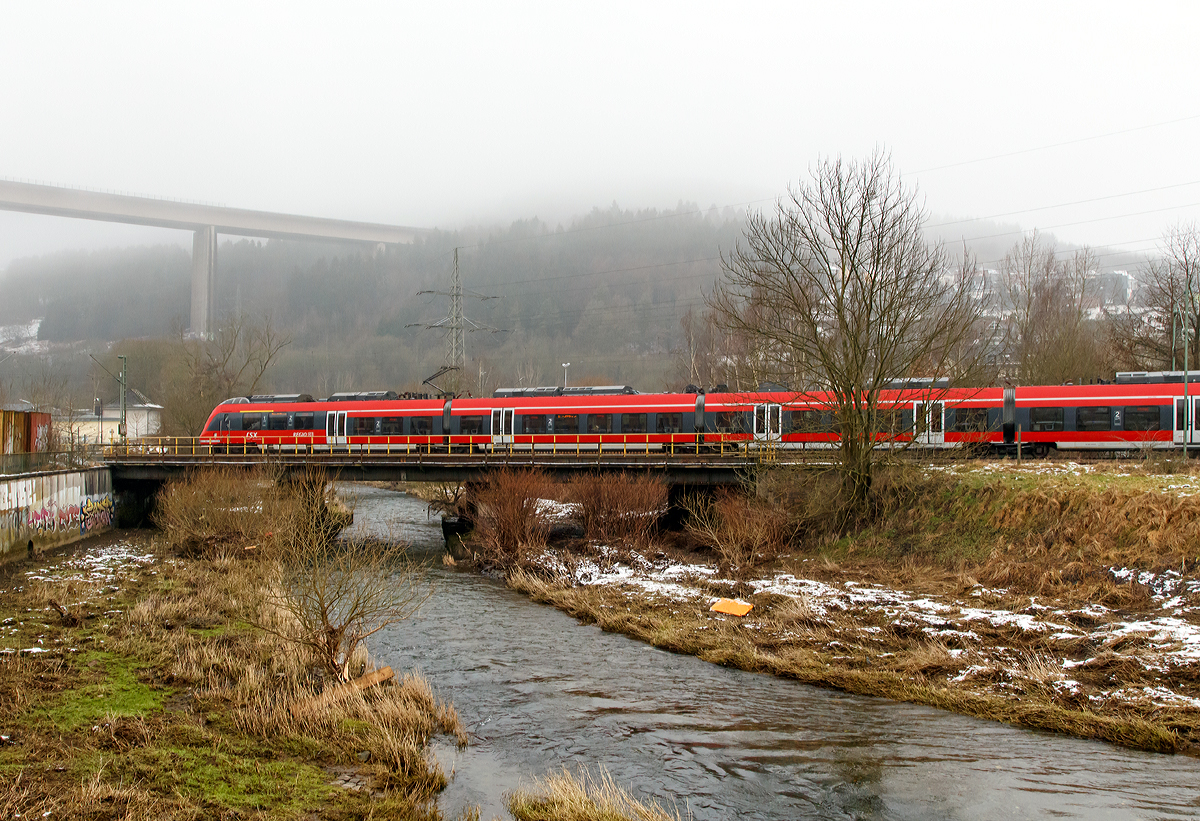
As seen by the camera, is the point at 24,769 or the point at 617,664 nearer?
the point at 24,769

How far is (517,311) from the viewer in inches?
4235

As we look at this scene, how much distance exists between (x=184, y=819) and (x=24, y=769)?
107 inches

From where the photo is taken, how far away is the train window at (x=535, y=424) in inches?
1449

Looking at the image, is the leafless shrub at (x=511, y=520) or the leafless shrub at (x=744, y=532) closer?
the leafless shrub at (x=744, y=532)

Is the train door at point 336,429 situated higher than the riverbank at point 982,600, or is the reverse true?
the train door at point 336,429

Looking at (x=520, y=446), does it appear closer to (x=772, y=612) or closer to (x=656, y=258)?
(x=772, y=612)

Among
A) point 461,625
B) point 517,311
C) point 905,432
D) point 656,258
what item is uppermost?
point 656,258

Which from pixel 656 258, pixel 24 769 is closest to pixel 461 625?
pixel 24 769

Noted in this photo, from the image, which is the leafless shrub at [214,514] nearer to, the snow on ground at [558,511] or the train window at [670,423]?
the snow on ground at [558,511]

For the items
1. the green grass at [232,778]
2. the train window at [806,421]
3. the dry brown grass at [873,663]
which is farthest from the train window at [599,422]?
the green grass at [232,778]

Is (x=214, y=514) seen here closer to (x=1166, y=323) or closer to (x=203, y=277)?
(x=1166, y=323)

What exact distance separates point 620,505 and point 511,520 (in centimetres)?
427

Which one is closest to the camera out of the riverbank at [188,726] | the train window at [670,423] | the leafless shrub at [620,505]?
the riverbank at [188,726]

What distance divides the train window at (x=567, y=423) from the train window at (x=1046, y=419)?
19.1 meters
